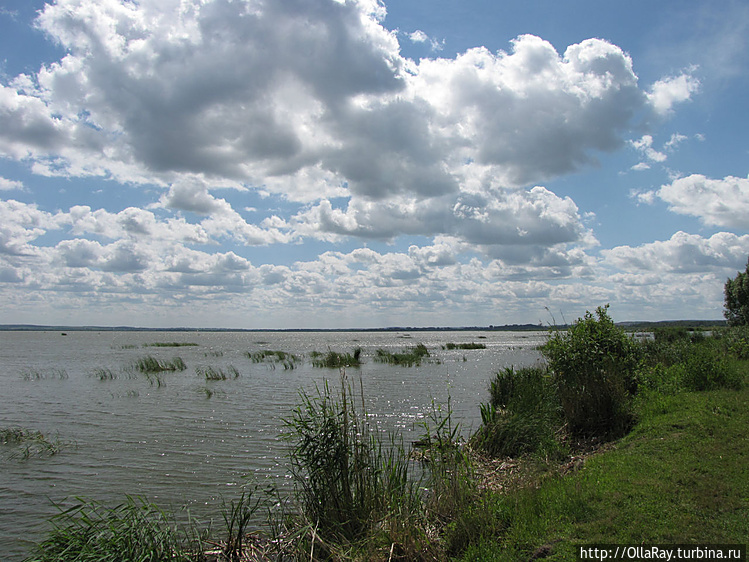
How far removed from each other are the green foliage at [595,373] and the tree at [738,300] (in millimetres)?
58564

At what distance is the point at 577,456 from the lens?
33.7 feet

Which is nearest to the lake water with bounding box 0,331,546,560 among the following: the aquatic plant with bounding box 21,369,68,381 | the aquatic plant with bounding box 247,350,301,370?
the aquatic plant with bounding box 21,369,68,381

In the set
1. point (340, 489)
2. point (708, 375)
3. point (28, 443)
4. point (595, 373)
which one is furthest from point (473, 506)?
point (28, 443)

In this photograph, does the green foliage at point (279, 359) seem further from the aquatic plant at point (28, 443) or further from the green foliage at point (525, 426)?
the green foliage at point (525, 426)

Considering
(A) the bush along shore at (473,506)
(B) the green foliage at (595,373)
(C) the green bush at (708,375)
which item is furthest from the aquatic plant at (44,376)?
(C) the green bush at (708,375)

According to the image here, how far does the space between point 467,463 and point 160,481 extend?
7689mm

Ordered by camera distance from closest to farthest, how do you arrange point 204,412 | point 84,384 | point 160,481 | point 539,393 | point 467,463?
point 467,463, point 160,481, point 539,393, point 204,412, point 84,384

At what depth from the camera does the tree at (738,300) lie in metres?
64.2

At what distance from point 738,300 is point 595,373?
71742 mm

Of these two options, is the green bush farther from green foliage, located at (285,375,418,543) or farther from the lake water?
green foliage, located at (285,375,418,543)

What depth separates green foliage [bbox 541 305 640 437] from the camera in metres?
12.0

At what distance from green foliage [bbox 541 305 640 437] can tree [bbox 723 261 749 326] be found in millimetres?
58564

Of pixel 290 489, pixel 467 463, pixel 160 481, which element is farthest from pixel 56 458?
pixel 467 463

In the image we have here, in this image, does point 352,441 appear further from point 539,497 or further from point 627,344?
point 627,344
